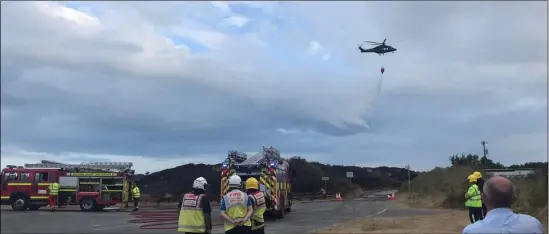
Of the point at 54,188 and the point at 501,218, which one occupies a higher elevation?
the point at 54,188

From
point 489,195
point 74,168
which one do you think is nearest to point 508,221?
point 489,195

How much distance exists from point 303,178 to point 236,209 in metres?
44.6

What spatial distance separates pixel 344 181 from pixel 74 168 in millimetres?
39969

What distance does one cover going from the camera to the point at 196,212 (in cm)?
856

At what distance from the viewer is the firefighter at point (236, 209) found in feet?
29.2

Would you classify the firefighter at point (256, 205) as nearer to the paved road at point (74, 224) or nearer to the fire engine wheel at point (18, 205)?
the paved road at point (74, 224)

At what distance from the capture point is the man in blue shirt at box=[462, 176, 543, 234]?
4.06 m

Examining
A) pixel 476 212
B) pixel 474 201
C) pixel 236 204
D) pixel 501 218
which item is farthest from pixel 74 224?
pixel 476 212

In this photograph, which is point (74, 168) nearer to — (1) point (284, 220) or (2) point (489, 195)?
(1) point (284, 220)

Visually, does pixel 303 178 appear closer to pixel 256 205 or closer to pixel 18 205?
pixel 18 205

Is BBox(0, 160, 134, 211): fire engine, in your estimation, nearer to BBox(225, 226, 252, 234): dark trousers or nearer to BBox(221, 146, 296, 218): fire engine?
BBox(221, 146, 296, 218): fire engine

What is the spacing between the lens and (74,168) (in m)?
27.9

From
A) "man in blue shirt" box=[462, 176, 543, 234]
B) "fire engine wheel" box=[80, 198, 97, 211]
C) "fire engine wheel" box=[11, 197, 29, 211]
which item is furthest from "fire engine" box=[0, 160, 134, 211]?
"man in blue shirt" box=[462, 176, 543, 234]

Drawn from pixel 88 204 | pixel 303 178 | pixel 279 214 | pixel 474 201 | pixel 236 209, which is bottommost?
pixel 279 214
